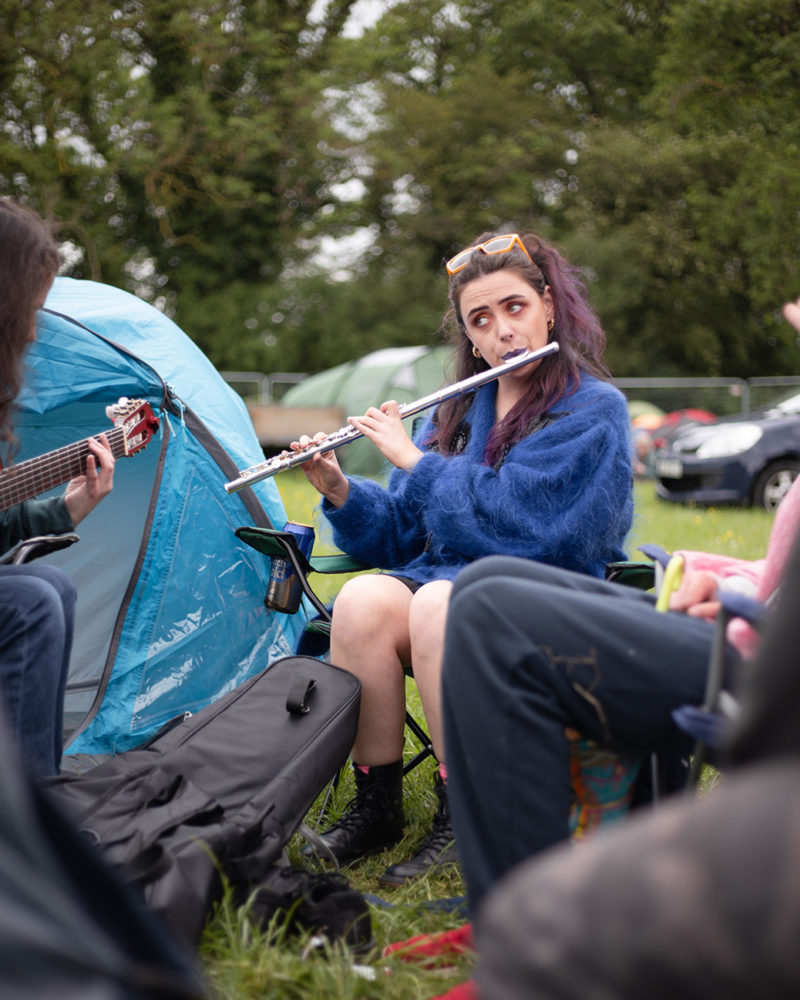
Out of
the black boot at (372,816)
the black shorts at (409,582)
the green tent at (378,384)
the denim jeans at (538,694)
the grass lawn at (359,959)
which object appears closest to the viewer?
the denim jeans at (538,694)

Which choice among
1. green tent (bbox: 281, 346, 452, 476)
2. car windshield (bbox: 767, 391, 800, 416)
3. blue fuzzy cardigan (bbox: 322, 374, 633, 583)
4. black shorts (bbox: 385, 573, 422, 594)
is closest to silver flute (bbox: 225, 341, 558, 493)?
blue fuzzy cardigan (bbox: 322, 374, 633, 583)

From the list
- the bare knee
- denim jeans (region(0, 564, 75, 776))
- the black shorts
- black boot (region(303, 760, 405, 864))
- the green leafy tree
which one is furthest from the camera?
the green leafy tree

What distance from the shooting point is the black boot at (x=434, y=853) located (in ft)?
5.99

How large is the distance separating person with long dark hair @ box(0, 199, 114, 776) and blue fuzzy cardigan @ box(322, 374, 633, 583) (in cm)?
77

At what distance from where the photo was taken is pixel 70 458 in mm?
2154

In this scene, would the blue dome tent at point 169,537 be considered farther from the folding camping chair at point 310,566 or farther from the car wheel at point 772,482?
the car wheel at point 772,482

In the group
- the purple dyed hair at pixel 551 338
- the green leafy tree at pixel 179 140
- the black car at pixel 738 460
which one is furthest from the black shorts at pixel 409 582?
the green leafy tree at pixel 179 140

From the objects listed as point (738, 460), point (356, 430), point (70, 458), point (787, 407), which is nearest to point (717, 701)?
point (356, 430)

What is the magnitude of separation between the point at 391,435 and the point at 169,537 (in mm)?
703

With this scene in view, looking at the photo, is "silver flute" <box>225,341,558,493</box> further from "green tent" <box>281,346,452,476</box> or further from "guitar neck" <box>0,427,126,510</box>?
"green tent" <box>281,346,452,476</box>

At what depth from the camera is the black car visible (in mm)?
6977

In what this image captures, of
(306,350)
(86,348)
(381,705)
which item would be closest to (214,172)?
(306,350)

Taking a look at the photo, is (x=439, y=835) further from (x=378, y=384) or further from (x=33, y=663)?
(x=378, y=384)

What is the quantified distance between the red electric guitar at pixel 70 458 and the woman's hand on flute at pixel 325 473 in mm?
393
